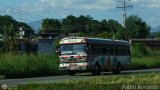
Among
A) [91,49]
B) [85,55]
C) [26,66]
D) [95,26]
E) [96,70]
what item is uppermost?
[95,26]

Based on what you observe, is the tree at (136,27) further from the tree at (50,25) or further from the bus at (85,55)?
the bus at (85,55)

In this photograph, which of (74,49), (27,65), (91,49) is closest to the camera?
(74,49)

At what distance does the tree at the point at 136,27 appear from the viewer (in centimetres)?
14675

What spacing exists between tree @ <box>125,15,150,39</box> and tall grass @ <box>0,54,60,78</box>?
103411mm

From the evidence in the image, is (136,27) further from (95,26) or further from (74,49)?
(74,49)

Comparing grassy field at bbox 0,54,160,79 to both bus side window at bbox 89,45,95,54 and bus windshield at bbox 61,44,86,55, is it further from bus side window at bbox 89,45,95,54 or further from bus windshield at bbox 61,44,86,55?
bus side window at bbox 89,45,95,54

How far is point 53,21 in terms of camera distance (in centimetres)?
15150

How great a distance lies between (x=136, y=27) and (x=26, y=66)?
362 ft

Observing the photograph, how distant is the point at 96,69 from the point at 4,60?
7375 millimetres

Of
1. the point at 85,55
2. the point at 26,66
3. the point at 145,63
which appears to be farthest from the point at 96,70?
the point at 145,63

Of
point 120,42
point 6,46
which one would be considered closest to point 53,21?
point 6,46

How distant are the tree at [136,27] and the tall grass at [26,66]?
10341 cm

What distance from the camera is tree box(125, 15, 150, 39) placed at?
147 m

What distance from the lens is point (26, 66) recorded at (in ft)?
127
